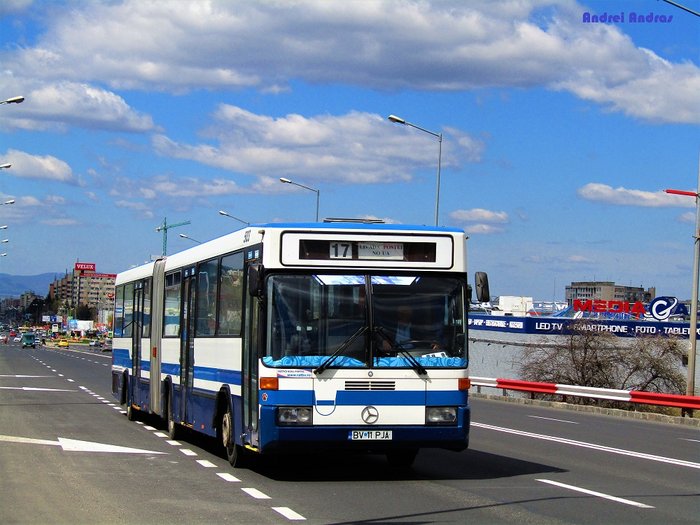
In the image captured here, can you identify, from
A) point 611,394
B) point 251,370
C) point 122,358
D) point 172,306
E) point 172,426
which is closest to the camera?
point 251,370

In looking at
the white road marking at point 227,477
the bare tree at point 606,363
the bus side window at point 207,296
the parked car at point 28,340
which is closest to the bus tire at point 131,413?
the bus side window at point 207,296

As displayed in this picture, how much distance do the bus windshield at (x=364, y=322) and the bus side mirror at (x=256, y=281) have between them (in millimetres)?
252

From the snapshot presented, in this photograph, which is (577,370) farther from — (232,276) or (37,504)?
(37,504)

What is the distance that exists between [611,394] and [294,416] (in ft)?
69.8

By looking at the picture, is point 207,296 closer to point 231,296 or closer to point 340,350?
point 231,296

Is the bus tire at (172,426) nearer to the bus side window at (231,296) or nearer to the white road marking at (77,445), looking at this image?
the white road marking at (77,445)

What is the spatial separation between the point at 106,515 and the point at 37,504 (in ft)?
3.51

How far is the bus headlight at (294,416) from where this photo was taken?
12625 mm

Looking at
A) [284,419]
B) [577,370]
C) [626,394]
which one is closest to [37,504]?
[284,419]

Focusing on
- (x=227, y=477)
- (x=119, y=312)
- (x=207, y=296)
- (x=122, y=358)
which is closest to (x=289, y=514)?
(x=227, y=477)

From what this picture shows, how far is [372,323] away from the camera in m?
12.9

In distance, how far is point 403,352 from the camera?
1298cm

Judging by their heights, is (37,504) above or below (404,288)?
below

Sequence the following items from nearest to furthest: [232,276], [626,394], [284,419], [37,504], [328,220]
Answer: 1. [37,504]
2. [284,419]
3. [328,220]
4. [232,276]
5. [626,394]
